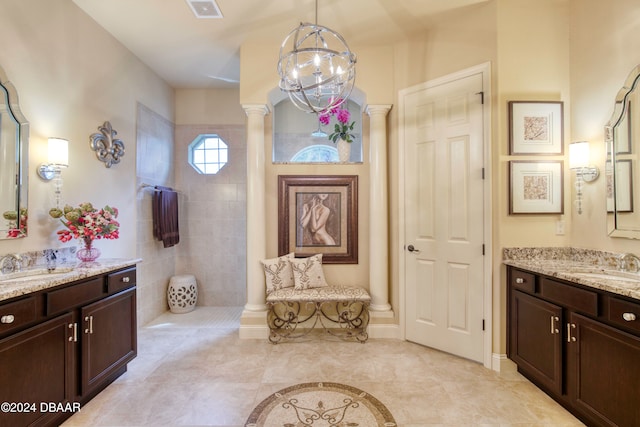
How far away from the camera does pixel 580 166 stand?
2.37 metres

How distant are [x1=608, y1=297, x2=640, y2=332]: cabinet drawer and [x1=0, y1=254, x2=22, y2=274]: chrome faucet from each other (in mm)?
3663

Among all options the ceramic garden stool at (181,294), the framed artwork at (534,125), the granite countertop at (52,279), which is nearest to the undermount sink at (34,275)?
the granite countertop at (52,279)

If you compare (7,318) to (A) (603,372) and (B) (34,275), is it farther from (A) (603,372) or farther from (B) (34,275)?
(A) (603,372)

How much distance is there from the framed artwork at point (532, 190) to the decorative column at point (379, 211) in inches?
46.4

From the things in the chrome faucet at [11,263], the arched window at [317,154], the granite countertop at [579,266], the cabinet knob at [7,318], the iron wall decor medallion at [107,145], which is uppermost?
the arched window at [317,154]

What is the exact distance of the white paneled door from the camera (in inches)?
106

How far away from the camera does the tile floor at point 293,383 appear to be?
1979 millimetres

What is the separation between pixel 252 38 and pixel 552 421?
13.0 feet

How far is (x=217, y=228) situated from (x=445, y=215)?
3.07 meters

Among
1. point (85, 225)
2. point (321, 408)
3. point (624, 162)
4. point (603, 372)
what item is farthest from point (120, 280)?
point (624, 162)

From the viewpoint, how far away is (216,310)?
423cm

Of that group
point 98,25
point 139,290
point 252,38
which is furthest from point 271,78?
point 139,290

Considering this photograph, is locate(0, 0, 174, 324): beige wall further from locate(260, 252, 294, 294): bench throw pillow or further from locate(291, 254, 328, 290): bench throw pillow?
locate(291, 254, 328, 290): bench throw pillow

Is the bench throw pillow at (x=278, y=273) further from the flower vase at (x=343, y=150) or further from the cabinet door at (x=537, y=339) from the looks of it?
the cabinet door at (x=537, y=339)
